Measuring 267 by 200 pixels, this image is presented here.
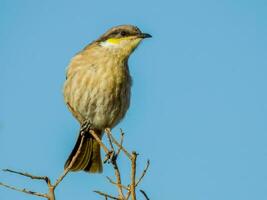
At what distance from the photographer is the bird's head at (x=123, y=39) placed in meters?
7.55

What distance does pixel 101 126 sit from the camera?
7.59 m

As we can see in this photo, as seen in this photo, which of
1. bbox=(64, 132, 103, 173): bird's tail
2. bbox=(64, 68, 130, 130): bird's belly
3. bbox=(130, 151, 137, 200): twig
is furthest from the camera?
bbox=(64, 132, 103, 173): bird's tail

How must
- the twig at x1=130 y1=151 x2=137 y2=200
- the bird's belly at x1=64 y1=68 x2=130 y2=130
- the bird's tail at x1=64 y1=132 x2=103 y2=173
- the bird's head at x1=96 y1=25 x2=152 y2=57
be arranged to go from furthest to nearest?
the bird's head at x1=96 y1=25 x2=152 y2=57 < the bird's tail at x1=64 y1=132 x2=103 y2=173 < the bird's belly at x1=64 y1=68 x2=130 y2=130 < the twig at x1=130 y1=151 x2=137 y2=200

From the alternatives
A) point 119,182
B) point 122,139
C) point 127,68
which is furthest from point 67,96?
point 119,182

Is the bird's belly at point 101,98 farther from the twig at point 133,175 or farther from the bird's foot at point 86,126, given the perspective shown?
the twig at point 133,175

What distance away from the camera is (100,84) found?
23.4ft

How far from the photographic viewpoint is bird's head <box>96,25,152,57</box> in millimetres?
7554

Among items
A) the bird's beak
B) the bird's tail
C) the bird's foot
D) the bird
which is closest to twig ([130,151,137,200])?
the bird

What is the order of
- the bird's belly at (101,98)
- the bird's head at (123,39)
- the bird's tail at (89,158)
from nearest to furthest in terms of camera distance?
the bird's belly at (101,98) < the bird's tail at (89,158) < the bird's head at (123,39)

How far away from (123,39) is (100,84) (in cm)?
88

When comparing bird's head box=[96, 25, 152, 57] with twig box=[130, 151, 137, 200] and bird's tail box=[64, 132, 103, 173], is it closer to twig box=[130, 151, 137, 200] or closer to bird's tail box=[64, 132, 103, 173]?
bird's tail box=[64, 132, 103, 173]

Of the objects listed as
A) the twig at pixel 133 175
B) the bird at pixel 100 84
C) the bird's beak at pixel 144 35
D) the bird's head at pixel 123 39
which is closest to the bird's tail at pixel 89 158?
the bird at pixel 100 84

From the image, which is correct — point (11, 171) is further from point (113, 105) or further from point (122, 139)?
point (113, 105)

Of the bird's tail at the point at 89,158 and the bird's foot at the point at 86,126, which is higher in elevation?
the bird's foot at the point at 86,126
